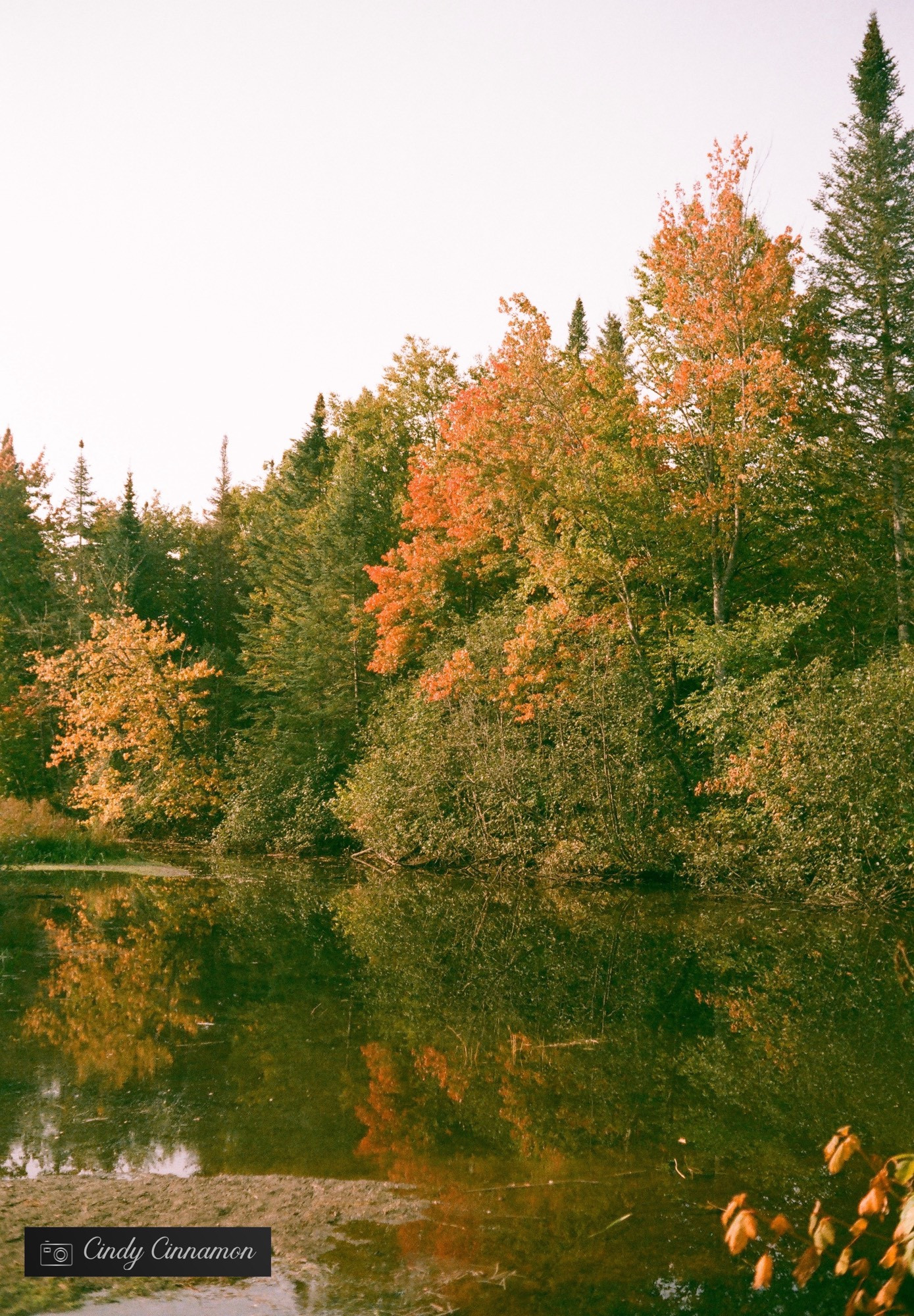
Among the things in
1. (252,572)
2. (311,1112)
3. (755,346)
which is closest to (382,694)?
(755,346)

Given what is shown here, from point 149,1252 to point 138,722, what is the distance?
24.3 metres

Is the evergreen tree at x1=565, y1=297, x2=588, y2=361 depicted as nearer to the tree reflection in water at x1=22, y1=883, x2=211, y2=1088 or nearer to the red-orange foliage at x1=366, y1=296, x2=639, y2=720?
the red-orange foliage at x1=366, y1=296, x2=639, y2=720

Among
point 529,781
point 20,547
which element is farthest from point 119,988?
point 20,547

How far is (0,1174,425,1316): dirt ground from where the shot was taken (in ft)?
15.2

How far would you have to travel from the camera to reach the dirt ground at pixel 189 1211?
4.62 meters

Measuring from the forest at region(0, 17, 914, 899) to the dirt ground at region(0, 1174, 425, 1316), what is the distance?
13.5 metres

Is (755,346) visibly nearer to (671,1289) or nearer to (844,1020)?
(844,1020)

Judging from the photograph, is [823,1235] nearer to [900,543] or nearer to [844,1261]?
[844,1261]

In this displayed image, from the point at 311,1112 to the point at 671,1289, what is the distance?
3.13m

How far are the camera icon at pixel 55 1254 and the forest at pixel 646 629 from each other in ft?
48.6

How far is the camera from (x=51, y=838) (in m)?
22.8

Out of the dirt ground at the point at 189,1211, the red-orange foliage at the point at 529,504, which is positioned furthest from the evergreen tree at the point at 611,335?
the dirt ground at the point at 189,1211

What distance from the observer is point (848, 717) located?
17234 mm

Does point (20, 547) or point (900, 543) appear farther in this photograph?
point (20, 547)
